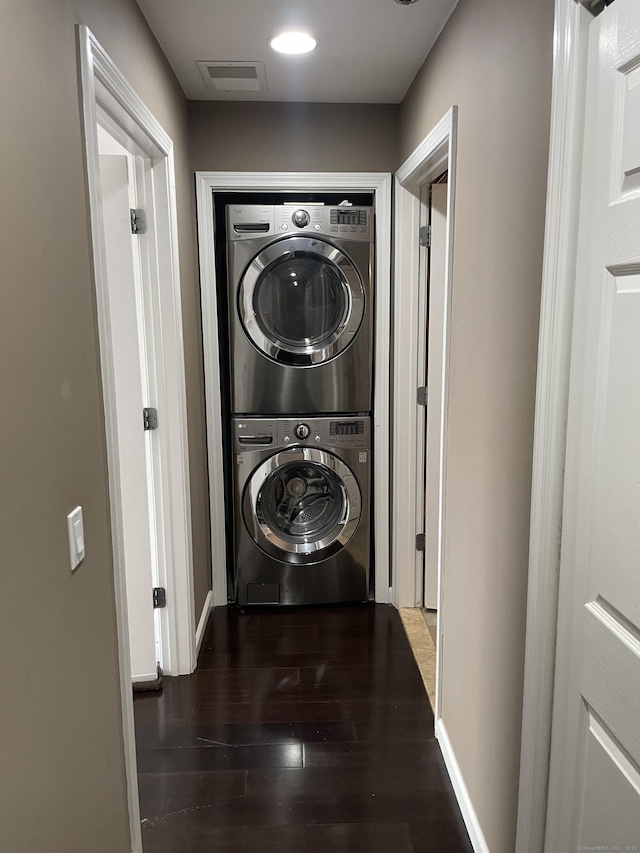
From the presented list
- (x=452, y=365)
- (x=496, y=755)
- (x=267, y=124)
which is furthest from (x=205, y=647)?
(x=267, y=124)

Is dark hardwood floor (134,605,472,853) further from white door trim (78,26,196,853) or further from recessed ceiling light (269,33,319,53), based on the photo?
recessed ceiling light (269,33,319,53)

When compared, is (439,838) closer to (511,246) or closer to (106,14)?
(511,246)

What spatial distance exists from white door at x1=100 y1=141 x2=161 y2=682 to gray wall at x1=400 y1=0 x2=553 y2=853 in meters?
1.14

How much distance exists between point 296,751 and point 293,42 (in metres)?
2.49

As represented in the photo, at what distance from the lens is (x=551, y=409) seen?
47.7 inches

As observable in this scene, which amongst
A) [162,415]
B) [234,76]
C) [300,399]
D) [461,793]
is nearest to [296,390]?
[300,399]

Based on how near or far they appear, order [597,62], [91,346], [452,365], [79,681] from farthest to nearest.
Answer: [452,365]
[91,346]
[79,681]
[597,62]

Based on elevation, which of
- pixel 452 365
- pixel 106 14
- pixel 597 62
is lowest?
pixel 452 365

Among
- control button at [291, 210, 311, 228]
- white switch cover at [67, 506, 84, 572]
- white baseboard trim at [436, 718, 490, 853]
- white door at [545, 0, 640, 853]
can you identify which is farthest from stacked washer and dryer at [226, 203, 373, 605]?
white door at [545, 0, 640, 853]

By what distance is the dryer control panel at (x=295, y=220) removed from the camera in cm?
283

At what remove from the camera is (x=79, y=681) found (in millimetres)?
1281

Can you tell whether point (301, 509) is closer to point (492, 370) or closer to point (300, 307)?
point (300, 307)

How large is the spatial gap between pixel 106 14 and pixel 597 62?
47.1 inches

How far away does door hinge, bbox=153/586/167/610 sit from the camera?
2.53 metres
